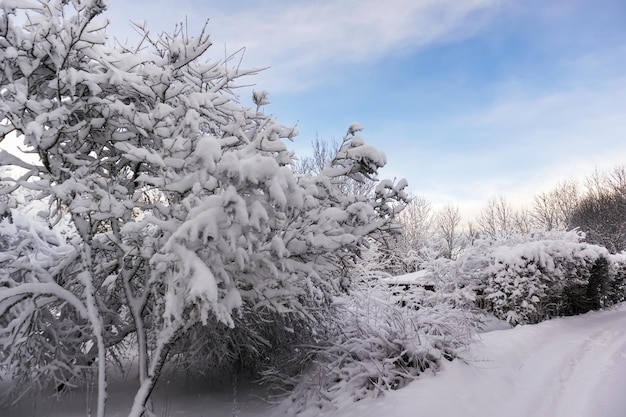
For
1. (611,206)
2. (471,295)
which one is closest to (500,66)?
(471,295)

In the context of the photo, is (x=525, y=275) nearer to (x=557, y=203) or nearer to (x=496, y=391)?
(x=496, y=391)

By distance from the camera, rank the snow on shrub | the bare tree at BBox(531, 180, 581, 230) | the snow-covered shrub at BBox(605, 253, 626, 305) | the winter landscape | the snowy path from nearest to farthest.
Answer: the winter landscape, the snowy path, the snow on shrub, the snow-covered shrub at BBox(605, 253, 626, 305), the bare tree at BBox(531, 180, 581, 230)

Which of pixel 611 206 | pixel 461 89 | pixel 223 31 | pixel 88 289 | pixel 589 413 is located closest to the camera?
pixel 88 289

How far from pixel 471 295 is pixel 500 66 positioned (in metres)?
5.21

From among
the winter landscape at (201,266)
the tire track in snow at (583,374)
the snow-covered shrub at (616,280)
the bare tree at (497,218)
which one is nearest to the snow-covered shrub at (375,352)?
the winter landscape at (201,266)

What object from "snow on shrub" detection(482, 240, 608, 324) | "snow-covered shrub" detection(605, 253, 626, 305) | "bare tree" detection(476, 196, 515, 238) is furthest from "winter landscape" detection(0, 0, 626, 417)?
"bare tree" detection(476, 196, 515, 238)

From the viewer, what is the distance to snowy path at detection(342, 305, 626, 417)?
4.71m

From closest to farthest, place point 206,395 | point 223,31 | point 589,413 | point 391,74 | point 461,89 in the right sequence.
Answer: point 589,413 < point 223,31 < point 206,395 < point 391,74 < point 461,89

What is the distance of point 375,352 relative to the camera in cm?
565

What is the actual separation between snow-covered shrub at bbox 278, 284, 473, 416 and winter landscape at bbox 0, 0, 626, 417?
3 cm

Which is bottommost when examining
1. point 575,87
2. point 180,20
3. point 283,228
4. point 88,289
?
point 88,289

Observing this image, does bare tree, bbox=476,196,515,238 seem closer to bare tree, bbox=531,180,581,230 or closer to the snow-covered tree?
bare tree, bbox=531,180,581,230

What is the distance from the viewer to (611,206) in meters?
33.5

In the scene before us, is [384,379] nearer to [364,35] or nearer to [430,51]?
[364,35]
